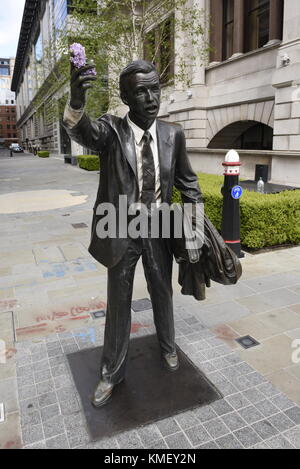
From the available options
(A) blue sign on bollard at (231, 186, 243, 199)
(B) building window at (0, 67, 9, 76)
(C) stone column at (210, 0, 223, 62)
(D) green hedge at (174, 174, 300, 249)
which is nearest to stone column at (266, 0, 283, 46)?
(C) stone column at (210, 0, 223, 62)

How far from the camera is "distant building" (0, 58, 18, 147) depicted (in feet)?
430

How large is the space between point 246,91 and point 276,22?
236 cm

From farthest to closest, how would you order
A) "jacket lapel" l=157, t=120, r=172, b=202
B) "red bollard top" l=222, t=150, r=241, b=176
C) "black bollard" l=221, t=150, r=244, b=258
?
"black bollard" l=221, t=150, r=244, b=258 → "red bollard top" l=222, t=150, r=241, b=176 → "jacket lapel" l=157, t=120, r=172, b=202

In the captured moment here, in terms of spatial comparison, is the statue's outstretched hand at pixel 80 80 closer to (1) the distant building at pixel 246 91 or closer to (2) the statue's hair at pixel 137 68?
(2) the statue's hair at pixel 137 68

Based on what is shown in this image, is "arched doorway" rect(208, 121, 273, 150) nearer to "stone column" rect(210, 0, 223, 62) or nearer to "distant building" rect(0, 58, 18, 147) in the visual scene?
"stone column" rect(210, 0, 223, 62)

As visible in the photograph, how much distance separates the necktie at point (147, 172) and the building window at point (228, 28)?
1509 centimetres

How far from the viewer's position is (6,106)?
13212 centimetres

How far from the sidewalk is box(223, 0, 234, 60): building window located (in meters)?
12.1

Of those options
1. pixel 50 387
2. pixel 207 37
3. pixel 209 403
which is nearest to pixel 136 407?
pixel 209 403

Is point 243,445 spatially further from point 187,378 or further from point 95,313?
point 95,313

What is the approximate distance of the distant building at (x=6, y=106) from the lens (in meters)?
131

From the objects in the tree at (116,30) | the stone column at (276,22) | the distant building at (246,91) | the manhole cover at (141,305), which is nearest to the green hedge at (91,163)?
the distant building at (246,91)

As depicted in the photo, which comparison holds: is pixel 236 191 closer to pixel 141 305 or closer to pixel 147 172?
pixel 141 305

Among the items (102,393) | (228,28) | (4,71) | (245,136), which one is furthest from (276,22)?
(4,71)
